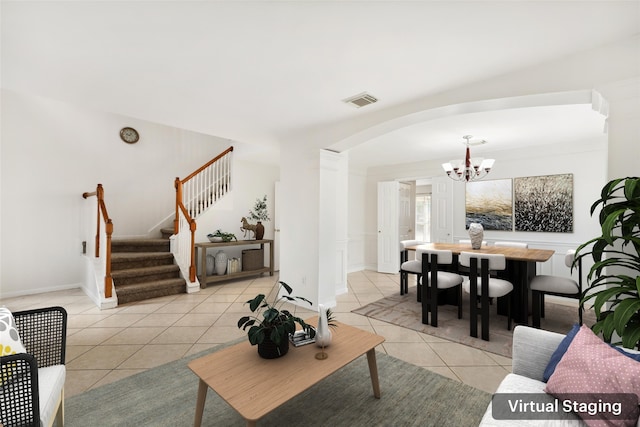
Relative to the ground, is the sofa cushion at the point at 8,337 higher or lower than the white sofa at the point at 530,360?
higher

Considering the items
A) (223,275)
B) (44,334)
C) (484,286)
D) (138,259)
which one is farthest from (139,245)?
(484,286)

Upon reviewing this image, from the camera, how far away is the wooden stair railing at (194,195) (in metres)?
4.88

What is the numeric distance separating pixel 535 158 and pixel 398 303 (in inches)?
133

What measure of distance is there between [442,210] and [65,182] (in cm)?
698

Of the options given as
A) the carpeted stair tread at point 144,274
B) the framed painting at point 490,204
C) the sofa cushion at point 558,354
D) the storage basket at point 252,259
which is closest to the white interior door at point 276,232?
the storage basket at point 252,259

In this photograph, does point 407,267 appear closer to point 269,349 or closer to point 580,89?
point 580,89

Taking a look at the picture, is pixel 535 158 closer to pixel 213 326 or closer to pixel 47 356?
pixel 213 326

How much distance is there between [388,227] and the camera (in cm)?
632

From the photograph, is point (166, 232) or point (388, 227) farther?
point (388, 227)

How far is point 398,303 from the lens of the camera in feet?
13.5

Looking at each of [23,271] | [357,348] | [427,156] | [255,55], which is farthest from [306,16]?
[23,271]

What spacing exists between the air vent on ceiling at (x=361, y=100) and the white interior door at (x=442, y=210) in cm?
348

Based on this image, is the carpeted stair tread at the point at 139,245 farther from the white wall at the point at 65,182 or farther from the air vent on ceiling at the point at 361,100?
the air vent on ceiling at the point at 361,100

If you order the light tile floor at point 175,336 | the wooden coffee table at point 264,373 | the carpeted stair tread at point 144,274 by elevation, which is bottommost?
the light tile floor at point 175,336
